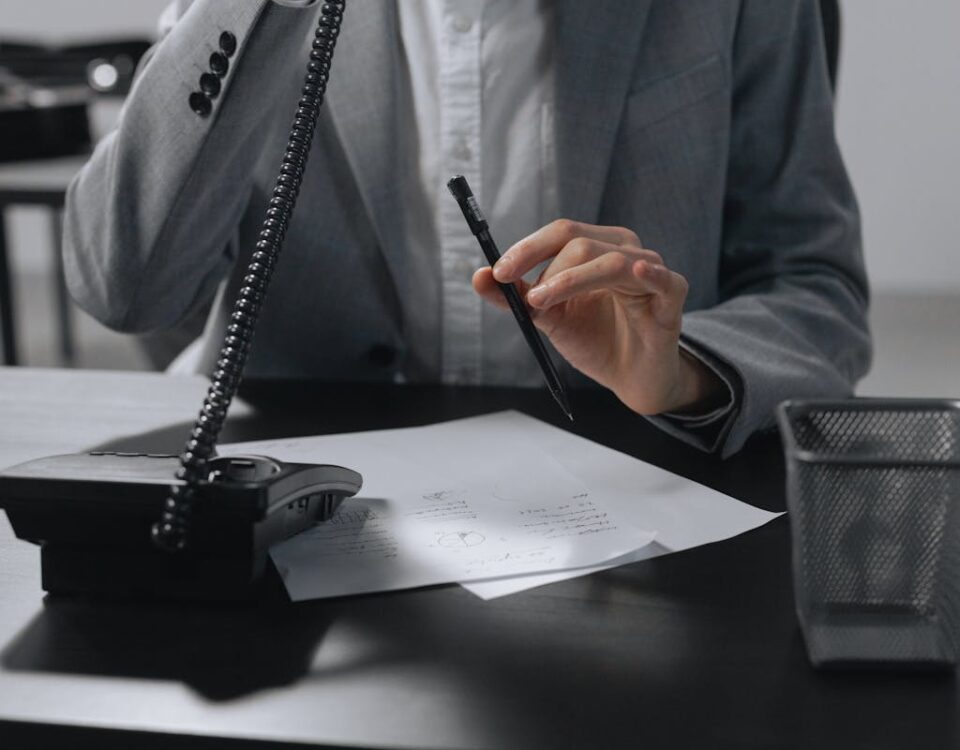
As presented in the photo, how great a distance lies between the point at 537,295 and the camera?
2.41 feet

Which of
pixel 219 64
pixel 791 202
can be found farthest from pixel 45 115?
pixel 791 202

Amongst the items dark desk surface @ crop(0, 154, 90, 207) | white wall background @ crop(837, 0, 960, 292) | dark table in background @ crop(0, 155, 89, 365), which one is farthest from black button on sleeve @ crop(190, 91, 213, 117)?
white wall background @ crop(837, 0, 960, 292)

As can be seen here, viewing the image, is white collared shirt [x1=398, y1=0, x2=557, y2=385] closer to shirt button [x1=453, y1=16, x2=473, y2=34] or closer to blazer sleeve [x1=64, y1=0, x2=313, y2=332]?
shirt button [x1=453, y1=16, x2=473, y2=34]

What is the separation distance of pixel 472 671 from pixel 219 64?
57cm

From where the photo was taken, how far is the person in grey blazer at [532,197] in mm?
973

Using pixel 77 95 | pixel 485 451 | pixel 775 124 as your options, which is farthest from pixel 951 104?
pixel 485 451

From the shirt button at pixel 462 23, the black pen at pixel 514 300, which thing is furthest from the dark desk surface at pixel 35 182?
the black pen at pixel 514 300

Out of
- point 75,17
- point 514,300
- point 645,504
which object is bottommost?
point 645,504

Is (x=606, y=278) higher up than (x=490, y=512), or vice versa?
(x=606, y=278)

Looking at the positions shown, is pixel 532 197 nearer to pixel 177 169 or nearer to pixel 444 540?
pixel 177 169

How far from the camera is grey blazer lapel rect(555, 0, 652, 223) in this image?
1.07 m

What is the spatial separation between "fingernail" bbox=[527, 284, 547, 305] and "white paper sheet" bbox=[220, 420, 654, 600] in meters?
0.11

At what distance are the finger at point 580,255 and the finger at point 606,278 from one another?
0.4 inches

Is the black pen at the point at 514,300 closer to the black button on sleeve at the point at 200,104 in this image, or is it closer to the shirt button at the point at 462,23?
the black button on sleeve at the point at 200,104
